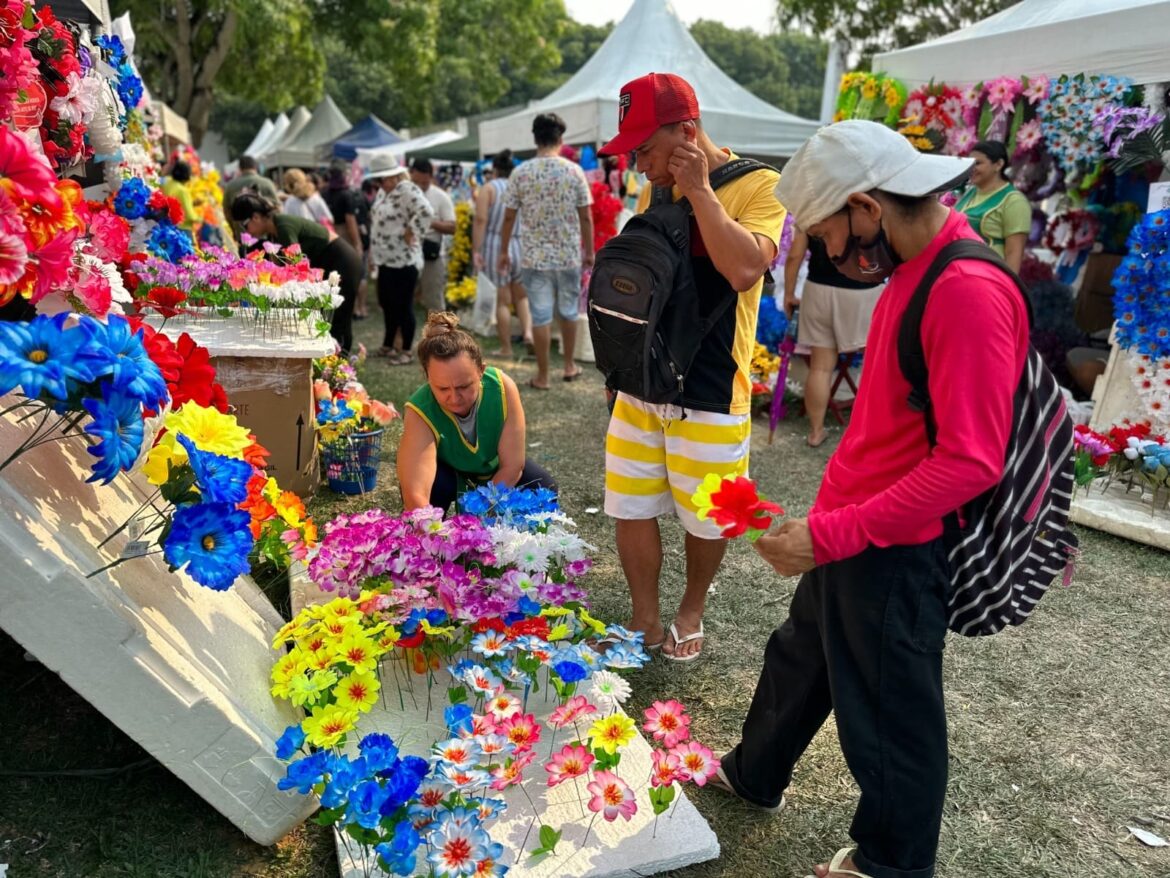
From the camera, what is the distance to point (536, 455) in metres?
4.96

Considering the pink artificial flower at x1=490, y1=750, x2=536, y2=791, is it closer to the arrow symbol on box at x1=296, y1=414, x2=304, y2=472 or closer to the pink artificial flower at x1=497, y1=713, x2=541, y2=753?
the pink artificial flower at x1=497, y1=713, x2=541, y2=753

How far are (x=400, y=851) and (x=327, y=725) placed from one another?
367mm

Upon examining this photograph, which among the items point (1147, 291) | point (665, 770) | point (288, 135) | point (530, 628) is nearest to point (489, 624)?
point (530, 628)

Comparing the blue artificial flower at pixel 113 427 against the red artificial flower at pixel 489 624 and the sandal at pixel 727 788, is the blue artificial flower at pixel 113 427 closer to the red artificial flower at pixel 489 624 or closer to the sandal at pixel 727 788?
the red artificial flower at pixel 489 624

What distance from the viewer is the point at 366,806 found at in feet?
5.21

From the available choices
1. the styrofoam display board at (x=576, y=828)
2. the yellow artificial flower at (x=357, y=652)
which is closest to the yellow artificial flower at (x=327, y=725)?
the yellow artificial flower at (x=357, y=652)

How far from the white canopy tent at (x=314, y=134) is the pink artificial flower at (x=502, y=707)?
2257cm

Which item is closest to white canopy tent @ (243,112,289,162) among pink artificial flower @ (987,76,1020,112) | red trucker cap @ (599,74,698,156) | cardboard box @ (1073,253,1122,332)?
pink artificial flower @ (987,76,1020,112)

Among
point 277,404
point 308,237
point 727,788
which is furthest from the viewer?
point 308,237

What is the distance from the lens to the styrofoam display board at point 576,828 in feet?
6.10

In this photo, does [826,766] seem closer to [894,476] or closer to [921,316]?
[894,476]

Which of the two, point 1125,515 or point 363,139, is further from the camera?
point 363,139

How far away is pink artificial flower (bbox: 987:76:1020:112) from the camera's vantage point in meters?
5.56

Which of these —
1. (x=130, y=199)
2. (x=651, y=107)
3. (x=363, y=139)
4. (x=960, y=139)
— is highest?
(x=363, y=139)
